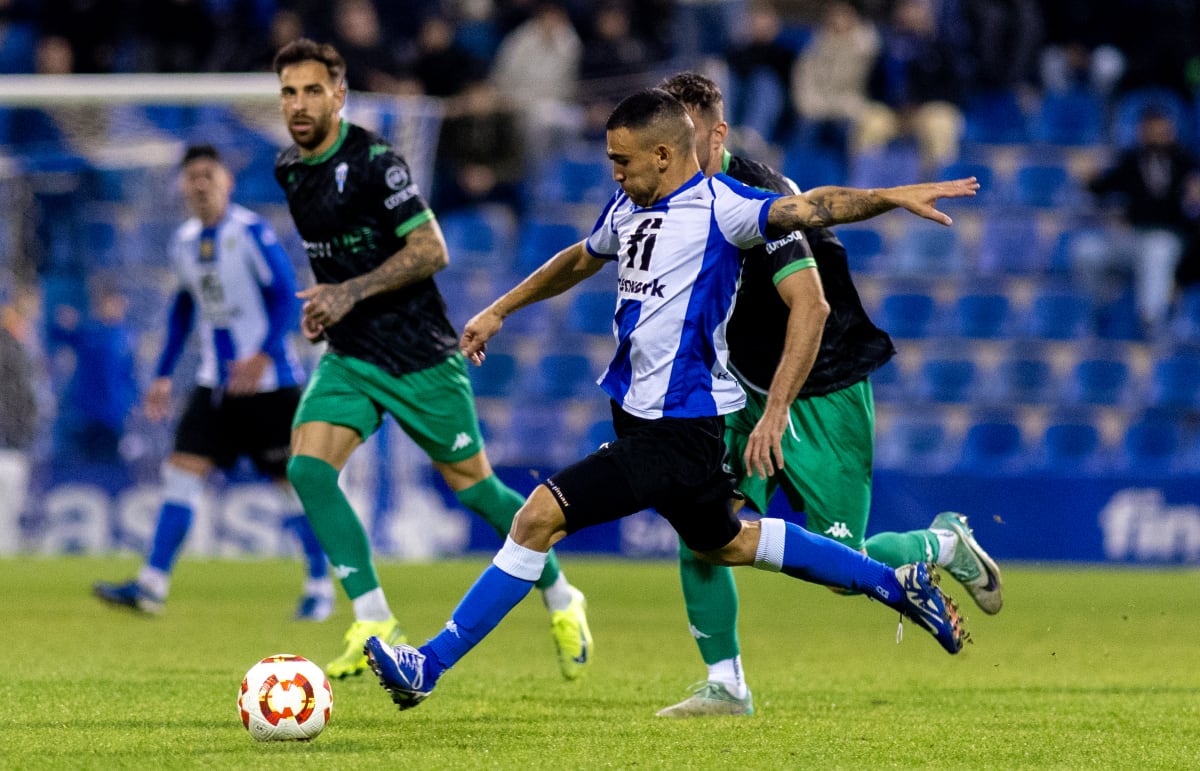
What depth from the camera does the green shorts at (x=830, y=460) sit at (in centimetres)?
687

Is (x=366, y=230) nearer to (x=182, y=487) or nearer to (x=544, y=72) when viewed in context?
(x=182, y=487)

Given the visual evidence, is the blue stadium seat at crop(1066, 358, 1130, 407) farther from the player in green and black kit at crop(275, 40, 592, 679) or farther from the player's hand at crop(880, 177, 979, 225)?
the player's hand at crop(880, 177, 979, 225)

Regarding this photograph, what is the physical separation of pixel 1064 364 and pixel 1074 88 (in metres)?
3.81

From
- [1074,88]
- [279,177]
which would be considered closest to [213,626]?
[279,177]

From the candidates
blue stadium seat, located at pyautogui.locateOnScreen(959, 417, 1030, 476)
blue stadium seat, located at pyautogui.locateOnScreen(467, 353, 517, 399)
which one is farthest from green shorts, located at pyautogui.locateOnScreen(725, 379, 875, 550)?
blue stadium seat, located at pyautogui.locateOnScreen(467, 353, 517, 399)

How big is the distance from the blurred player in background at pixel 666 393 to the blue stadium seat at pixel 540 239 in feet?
41.7

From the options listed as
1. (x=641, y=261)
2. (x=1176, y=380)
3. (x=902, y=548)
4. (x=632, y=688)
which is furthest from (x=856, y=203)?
(x=1176, y=380)

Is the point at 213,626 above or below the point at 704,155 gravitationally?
below

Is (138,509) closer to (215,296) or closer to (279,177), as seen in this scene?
(215,296)

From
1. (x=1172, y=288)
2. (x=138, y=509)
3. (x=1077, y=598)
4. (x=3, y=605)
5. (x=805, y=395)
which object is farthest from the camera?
(x=1172, y=288)

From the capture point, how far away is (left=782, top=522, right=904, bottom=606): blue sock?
5.99 m

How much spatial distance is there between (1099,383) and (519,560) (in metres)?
13.2

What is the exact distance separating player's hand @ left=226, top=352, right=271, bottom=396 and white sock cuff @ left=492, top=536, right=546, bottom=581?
4.02 metres

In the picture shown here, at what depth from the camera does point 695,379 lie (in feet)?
19.0
